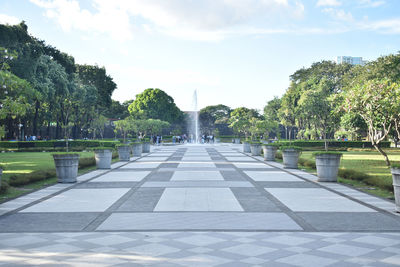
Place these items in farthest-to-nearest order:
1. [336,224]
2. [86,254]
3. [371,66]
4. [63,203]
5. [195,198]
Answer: [371,66] → [195,198] → [63,203] → [336,224] → [86,254]

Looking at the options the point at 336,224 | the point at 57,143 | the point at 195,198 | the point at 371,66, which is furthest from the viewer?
the point at 371,66

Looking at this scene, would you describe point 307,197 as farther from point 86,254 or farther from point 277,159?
point 277,159

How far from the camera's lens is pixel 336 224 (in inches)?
255

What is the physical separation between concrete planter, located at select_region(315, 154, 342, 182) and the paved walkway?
4.65 ft

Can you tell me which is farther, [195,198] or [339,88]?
[339,88]

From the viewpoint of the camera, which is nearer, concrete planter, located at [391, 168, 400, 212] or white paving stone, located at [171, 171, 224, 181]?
concrete planter, located at [391, 168, 400, 212]

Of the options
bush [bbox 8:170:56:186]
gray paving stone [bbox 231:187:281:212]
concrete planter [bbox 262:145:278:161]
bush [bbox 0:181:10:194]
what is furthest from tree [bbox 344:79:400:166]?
bush [bbox 0:181:10:194]

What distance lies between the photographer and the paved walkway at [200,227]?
4684mm

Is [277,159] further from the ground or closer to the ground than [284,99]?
closer to the ground

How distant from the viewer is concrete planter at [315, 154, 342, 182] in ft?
40.4

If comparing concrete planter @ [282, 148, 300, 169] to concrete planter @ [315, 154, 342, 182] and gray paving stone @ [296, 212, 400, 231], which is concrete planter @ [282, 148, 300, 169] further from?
gray paving stone @ [296, 212, 400, 231]

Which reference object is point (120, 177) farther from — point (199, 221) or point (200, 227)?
point (200, 227)

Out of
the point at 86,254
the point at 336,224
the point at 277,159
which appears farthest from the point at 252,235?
the point at 277,159

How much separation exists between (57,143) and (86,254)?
34.1 m
